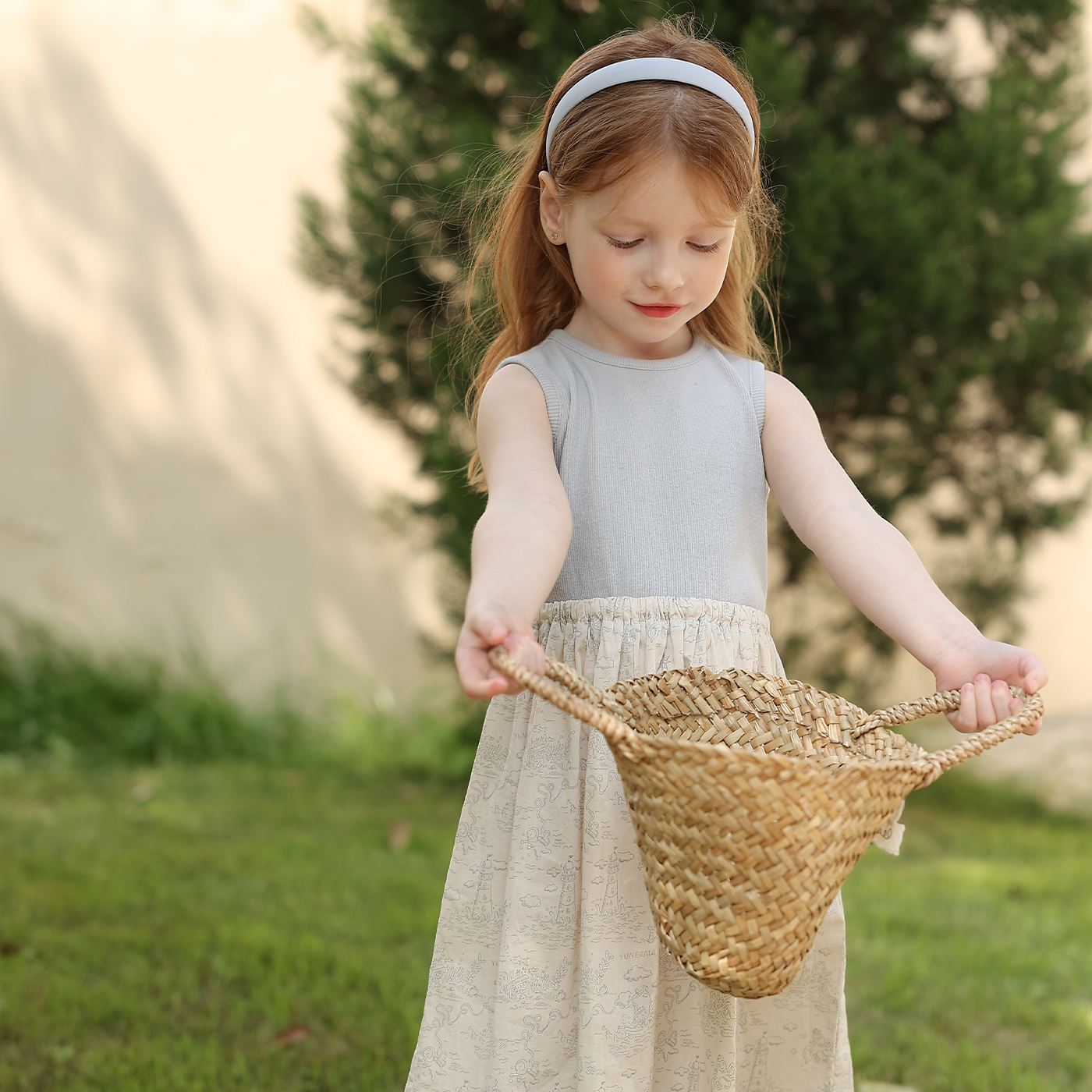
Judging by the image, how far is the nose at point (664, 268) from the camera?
1.52 meters

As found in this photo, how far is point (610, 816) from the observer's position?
1.53 meters

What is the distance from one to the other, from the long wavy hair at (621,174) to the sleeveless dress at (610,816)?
159 millimetres

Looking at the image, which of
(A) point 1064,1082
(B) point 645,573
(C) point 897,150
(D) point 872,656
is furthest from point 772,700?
(D) point 872,656

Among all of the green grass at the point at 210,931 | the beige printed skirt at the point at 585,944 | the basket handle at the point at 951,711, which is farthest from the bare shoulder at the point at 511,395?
the green grass at the point at 210,931

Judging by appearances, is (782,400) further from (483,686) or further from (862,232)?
(862,232)

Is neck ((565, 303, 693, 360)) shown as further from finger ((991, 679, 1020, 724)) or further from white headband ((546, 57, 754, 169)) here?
finger ((991, 679, 1020, 724))

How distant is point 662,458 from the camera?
1662mm

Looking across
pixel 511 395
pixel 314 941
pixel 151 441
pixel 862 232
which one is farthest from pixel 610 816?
pixel 151 441

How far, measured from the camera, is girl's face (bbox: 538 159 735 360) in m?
1.51

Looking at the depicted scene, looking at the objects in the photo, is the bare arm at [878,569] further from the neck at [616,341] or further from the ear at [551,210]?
the ear at [551,210]

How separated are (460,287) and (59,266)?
8.81ft

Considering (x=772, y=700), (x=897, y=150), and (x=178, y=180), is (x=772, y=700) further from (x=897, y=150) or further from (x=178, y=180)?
(x=178, y=180)

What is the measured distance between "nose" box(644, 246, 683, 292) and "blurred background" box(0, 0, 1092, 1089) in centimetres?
256

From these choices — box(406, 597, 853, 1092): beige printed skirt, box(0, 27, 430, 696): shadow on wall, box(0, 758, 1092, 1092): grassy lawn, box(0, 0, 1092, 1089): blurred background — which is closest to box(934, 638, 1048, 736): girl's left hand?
box(406, 597, 853, 1092): beige printed skirt
